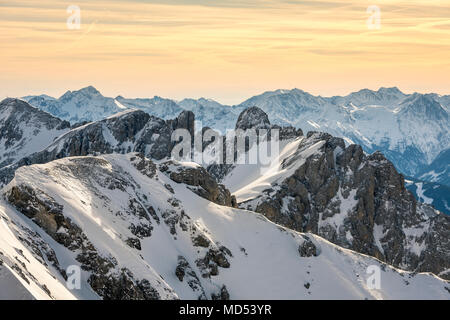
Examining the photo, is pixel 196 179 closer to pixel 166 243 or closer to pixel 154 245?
pixel 166 243

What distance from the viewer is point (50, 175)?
119 metres

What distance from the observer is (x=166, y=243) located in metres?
133

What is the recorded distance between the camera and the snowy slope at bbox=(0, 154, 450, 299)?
103 meters

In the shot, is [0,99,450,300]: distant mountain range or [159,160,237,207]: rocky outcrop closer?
[0,99,450,300]: distant mountain range

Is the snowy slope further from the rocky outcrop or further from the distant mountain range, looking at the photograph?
the rocky outcrop

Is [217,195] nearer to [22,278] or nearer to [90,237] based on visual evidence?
[90,237]

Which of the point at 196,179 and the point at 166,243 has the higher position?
the point at 196,179

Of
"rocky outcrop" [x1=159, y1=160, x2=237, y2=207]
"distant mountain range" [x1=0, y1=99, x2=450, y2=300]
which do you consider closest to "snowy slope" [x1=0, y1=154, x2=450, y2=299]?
"distant mountain range" [x1=0, y1=99, x2=450, y2=300]

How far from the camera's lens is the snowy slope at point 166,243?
103 m

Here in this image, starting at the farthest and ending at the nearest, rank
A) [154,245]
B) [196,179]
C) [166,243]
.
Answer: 1. [196,179]
2. [166,243]
3. [154,245]

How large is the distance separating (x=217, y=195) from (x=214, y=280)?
142 feet

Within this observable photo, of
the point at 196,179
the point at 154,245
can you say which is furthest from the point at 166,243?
the point at 196,179

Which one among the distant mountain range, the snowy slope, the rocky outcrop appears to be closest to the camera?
the distant mountain range
